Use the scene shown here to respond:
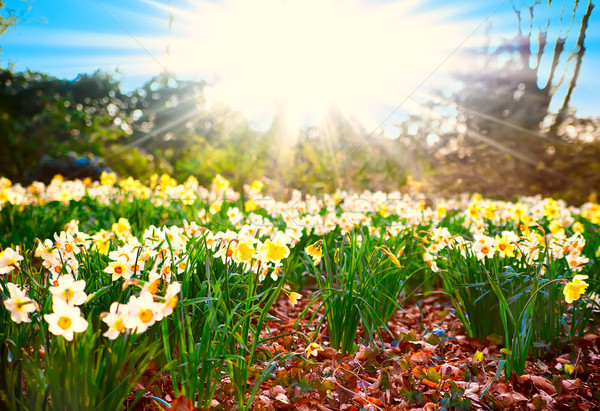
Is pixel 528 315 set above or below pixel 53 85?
below

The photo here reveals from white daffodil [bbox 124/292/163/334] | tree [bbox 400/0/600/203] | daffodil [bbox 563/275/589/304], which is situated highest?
tree [bbox 400/0/600/203]

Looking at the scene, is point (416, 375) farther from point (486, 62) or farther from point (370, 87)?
point (486, 62)

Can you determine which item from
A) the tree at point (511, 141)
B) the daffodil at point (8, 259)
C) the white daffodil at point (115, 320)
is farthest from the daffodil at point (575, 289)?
the tree at point (511, 141)

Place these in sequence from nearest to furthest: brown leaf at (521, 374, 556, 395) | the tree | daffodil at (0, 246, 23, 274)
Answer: daffodil at (0, 246, 23, 274) → brown leaf at (521, 374, 556, 395) → the tree

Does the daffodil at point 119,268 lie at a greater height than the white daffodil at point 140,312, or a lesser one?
greater

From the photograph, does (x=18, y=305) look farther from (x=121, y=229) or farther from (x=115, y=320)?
(x=121, y=229)

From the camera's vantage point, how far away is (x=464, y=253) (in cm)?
207

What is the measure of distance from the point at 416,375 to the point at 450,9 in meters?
2.30

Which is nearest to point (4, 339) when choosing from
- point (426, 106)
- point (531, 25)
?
point (531, 25)

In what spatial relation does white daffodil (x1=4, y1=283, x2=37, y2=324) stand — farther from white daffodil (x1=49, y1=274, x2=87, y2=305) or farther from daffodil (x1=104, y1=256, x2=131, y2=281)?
daffodil (x1=104, y1=256, x2=131, y2=281)

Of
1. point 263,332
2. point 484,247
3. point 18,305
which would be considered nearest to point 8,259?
point 18,305

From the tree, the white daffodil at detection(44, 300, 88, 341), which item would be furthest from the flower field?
the tree

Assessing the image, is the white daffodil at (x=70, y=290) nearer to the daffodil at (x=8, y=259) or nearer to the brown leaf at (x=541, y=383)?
the daffodil at (x=8, y=259)

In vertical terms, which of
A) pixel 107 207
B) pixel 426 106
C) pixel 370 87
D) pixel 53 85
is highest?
pixel 53 85
